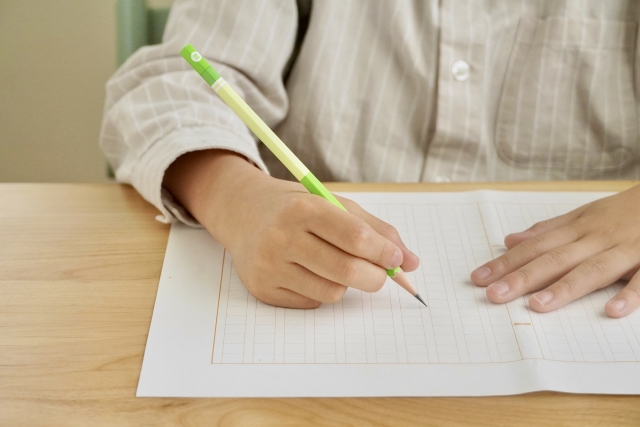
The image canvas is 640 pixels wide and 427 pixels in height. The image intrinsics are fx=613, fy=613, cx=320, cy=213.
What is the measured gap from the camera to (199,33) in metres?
0.73

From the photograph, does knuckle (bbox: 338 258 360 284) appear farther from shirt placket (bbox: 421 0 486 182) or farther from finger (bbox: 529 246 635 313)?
shirt placket (bbox: 421 0 486 182)

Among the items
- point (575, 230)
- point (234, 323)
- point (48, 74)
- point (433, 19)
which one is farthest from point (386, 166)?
point (48, 74)

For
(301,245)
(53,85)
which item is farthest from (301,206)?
(53,85)

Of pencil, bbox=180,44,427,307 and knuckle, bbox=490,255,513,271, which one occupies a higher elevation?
pencil, bbox=180,44,427,307

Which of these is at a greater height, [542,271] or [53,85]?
[542,271]

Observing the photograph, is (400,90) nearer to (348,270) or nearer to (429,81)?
(429,81)

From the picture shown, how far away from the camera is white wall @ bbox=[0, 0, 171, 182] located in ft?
4.83

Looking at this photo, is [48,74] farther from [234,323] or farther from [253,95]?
[234,323]

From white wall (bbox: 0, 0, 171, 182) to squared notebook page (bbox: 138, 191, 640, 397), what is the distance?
44.4 inches

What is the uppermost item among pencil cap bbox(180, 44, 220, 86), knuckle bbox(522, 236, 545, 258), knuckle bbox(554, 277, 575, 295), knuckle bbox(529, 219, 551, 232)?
pencil cap bbox(180, 44, 220, 86)

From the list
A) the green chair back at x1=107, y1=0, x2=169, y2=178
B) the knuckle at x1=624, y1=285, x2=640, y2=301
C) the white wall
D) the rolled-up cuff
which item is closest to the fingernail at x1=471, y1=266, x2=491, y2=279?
the knuckle at x1=624, y1=285, x2=640, y2=301

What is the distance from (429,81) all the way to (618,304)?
39cm

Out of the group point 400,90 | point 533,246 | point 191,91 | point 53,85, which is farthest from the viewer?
point 53,85

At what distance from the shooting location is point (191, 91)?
67 cm
